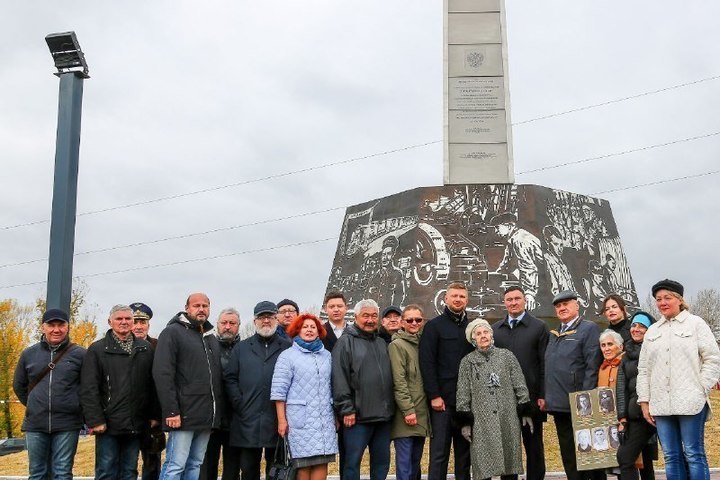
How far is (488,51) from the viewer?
594 inches

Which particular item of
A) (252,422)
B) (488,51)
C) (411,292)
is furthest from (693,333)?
(488,51)

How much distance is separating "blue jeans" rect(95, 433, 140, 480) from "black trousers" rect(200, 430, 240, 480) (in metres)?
0.64

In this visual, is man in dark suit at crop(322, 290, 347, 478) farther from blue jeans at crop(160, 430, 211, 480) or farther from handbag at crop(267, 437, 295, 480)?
blue jeans at crop(160, 430, 211, 480)

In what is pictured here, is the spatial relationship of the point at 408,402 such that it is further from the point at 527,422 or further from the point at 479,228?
the point at 479,228

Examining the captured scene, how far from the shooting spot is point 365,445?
247 inches

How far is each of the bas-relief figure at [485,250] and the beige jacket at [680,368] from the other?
6.49 meters

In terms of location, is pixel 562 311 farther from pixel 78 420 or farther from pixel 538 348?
pixel 78 420

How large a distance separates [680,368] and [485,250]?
7250 mm

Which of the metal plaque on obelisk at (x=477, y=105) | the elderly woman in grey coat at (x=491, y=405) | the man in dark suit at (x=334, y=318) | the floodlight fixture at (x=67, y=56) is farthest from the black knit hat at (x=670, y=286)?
the metal plaque on obelisk at (x=477, y=105)

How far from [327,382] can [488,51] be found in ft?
34.6

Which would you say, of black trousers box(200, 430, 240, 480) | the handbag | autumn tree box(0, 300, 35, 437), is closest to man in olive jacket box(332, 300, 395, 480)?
the handbag

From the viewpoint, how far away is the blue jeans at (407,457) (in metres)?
6.36

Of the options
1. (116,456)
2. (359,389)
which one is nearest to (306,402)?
(359,389)

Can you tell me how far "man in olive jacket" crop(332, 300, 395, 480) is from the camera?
240 inches
